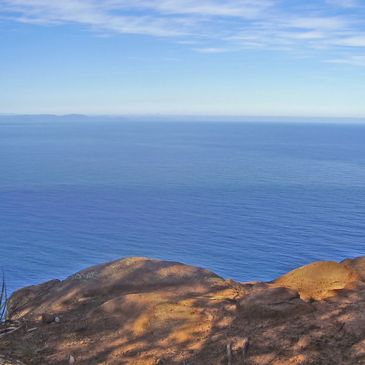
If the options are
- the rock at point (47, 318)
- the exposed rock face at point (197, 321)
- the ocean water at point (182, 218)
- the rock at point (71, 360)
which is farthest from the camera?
the ocean water at point (182, 218)

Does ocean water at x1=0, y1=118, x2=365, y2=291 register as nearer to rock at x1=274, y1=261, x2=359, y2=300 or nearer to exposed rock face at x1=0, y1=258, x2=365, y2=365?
rock at x1=274, y1=261, x2=359, y2=300

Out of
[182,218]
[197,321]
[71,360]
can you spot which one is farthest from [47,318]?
[182,218]

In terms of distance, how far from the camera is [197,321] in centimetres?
1454

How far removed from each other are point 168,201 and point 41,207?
33249mm

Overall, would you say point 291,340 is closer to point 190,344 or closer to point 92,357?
point 190,344

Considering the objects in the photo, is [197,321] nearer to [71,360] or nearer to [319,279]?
[71,360]

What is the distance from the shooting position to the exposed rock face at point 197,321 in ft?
42.2

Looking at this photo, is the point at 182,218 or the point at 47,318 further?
the point at 182,218

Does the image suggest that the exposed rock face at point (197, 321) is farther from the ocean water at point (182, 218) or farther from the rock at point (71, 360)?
the ocean water at point (182, 218)

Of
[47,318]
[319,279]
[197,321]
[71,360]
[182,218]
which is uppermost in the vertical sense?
[319,279]

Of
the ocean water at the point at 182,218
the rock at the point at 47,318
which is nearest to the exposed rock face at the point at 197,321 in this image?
the rock at the point at 47,318

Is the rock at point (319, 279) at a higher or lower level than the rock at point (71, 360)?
higher

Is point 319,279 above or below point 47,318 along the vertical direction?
above

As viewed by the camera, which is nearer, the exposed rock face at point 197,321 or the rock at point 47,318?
the exposed rock face at point 197,321
